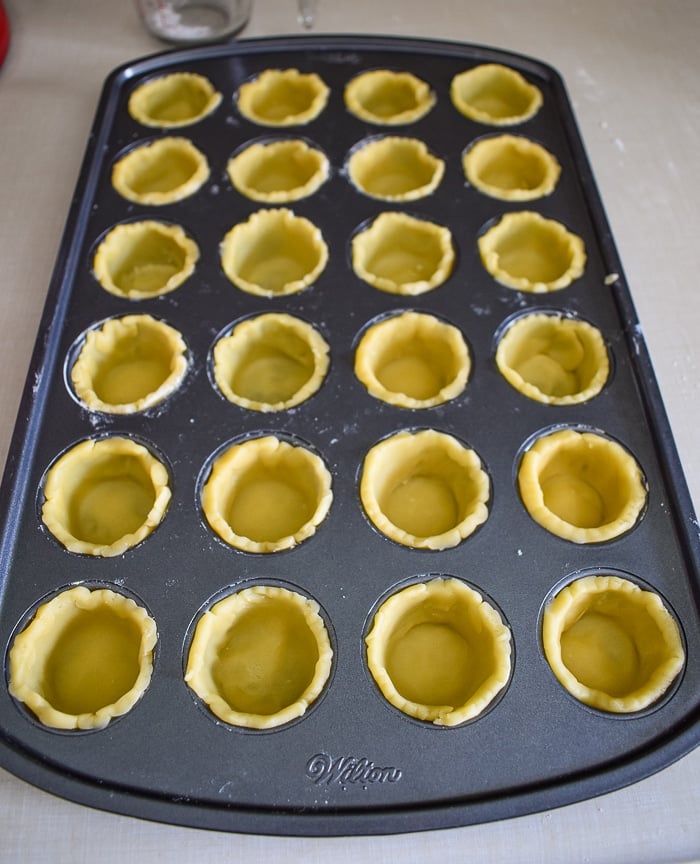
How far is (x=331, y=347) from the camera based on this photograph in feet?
5.19

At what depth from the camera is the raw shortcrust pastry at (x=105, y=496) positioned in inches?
53.3

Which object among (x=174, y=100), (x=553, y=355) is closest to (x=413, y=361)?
(x=553, y=355)

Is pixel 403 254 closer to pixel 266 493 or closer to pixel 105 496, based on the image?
pixel 266 493

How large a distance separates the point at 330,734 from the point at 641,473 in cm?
73

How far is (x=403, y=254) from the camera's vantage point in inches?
72.9

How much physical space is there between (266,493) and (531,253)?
2.92 ft

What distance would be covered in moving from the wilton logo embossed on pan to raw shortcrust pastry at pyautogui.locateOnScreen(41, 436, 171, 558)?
49 centimetres

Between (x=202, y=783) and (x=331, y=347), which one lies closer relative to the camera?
(x=202, y=783)

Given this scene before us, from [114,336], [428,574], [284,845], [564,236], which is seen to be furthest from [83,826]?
[564,236]

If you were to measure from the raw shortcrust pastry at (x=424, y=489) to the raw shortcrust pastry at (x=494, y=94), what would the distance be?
1.03 metres

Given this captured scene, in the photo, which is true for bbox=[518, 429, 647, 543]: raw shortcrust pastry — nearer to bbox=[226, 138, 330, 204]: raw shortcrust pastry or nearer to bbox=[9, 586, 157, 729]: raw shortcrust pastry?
bbox=[9, 586, 157, 729]: raw shortcrust pastry

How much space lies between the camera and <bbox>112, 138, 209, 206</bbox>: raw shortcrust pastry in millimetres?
1837

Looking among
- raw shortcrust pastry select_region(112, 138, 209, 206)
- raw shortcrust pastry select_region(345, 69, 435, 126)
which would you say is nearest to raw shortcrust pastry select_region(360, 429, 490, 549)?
raw shortcrust pastry select_region(112, 138, 209, 206)

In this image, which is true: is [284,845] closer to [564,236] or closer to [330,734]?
[330,734]
